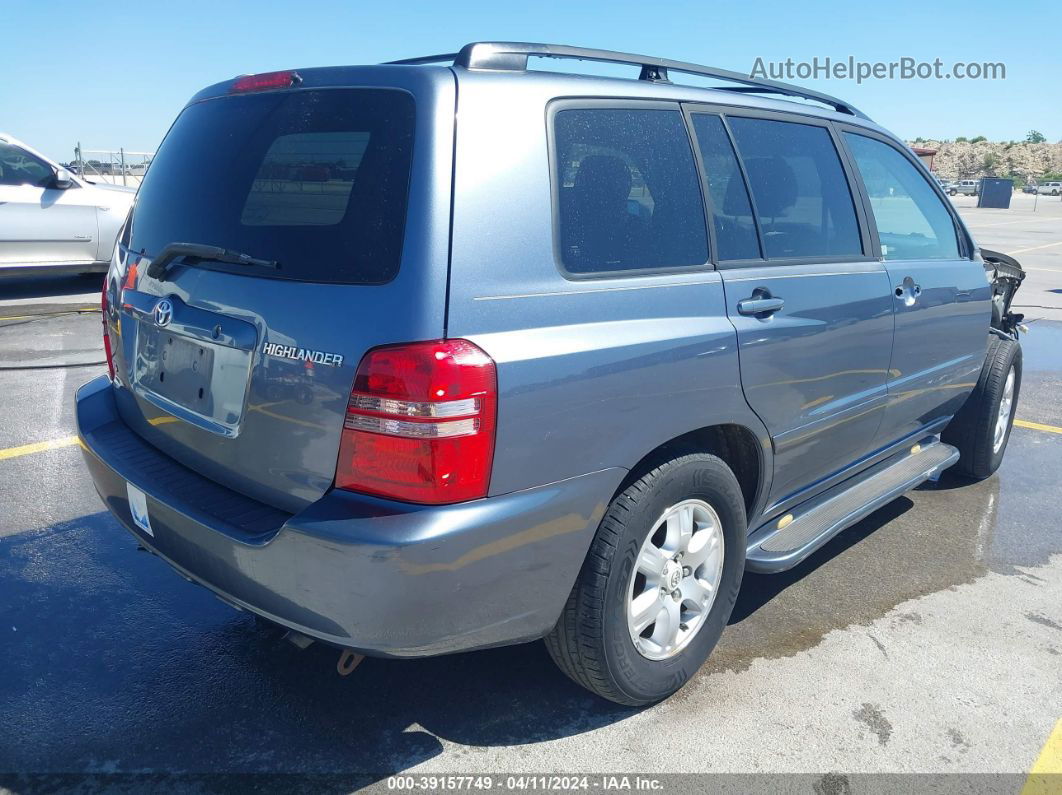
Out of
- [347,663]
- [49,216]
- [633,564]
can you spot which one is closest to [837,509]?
[633,564]

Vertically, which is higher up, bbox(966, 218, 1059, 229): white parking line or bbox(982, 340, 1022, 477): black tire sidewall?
bbox(966, 218, 1059, 229): white parking line

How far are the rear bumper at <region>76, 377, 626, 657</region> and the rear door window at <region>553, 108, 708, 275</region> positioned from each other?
64 cm

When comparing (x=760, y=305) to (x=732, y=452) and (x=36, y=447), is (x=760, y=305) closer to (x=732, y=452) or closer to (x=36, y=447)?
(x=732, y=452)

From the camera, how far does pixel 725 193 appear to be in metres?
2.96

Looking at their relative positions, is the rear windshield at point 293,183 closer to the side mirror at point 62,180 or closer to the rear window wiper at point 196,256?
the rear window wiper at point 196,256

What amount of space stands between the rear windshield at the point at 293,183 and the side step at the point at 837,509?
1.71 metres

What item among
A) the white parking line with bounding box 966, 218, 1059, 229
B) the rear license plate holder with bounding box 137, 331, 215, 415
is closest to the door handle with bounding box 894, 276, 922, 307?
the rear license plate holder with bounding box 137, 331, 215, 415

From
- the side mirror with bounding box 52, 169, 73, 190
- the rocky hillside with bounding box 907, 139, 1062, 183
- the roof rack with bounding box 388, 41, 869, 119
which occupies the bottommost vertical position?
the side mirror with bounding box 52, 169, 73, 190

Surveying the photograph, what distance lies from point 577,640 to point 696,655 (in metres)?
0.59

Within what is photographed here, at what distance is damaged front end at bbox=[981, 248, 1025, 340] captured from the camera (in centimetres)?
493

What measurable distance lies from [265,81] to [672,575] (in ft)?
6.26

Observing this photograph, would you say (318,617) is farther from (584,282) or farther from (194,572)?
(584,282)

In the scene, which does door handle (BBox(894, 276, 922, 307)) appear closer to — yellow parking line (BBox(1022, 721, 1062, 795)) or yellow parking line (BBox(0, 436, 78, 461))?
yellow parking line (BBox(1022, 721, 1062, 795))

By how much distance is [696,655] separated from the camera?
2.90 meters
